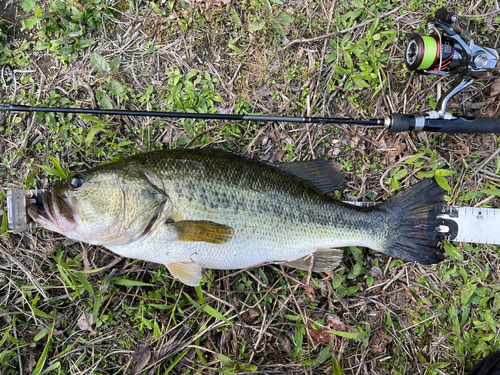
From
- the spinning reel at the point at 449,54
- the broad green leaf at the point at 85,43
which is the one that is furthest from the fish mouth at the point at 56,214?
the spinning reel at the point at 449,54

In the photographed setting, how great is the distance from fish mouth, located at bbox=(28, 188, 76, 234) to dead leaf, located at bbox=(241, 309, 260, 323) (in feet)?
5.80

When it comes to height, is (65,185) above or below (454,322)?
above

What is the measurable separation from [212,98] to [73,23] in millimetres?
1624

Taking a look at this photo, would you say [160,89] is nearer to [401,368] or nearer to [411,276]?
[411,276]

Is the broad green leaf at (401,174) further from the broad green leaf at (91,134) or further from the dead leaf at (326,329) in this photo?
the broad green leaf at (91,134)

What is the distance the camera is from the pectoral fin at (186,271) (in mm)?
2797

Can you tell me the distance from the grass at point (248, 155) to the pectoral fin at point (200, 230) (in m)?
0.62

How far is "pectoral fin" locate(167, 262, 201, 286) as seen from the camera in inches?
110

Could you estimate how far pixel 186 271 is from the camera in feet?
9.20

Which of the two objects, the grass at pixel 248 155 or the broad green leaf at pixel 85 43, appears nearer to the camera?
the grass at pixel 248 155

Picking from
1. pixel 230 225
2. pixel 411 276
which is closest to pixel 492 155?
pixel 411 276

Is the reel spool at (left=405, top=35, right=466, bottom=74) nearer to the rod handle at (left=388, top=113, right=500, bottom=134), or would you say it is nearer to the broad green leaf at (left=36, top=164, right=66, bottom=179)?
the rod handle at (left=388, top=113, right=500, bottom=134)

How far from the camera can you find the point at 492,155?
3.31m

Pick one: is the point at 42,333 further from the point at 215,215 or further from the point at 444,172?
the point at 444,172
